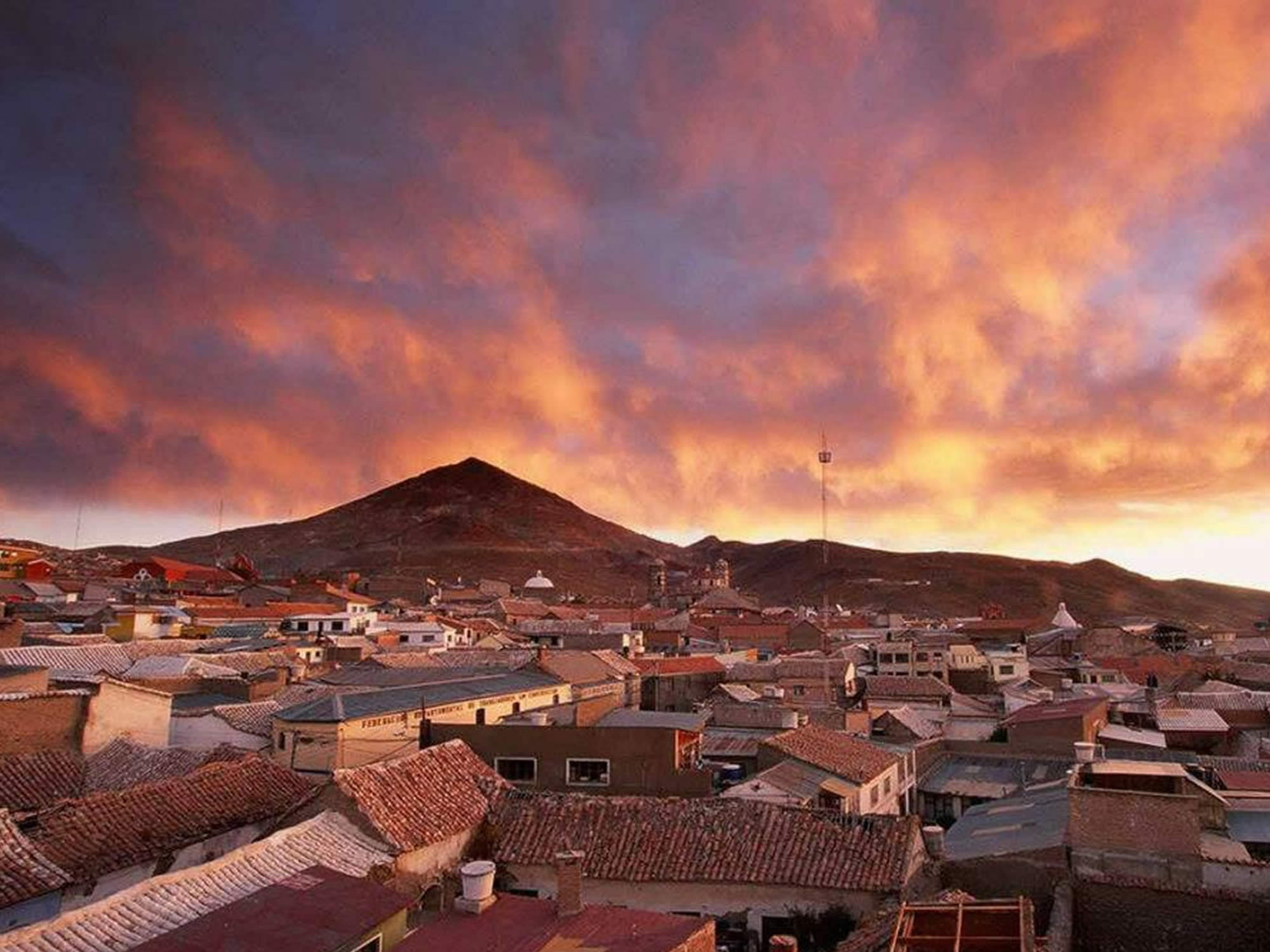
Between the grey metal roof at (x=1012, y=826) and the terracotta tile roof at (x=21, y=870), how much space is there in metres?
14.1

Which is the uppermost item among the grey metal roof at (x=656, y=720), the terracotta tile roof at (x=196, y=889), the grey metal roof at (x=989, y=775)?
the grey metal roof at (x=656, y=720)

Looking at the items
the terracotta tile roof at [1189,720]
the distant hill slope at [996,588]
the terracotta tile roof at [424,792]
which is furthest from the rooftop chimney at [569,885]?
the distant hill slope at [996,588]

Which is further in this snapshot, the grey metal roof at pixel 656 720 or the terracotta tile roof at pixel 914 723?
the terracotta tile roof at pixel 914 723

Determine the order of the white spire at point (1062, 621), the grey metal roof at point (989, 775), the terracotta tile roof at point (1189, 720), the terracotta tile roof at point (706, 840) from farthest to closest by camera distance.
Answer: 1. the white spire at point (1062, 621)
2. the terracotta tile roof at point (1189, 720)
3. the grey metal roof at point (989, 775)
4. the terracotta tile roof at point (706, 840)

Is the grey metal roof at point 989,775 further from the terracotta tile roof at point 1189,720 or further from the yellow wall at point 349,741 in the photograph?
the yellow wall at point 349,741

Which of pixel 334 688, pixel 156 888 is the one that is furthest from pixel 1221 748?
pixel 156 888

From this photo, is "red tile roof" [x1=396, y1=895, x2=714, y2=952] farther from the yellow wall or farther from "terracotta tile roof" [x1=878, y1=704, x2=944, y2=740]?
"terracotta tile roof" [x1=878, y1=704, x2=944, y2=740]

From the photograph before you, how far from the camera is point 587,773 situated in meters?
22.3

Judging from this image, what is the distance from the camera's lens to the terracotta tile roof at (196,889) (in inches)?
387

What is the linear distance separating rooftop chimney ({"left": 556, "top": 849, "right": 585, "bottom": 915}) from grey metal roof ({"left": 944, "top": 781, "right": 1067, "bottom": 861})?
7858mm

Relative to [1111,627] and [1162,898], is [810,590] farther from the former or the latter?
[1162,898]

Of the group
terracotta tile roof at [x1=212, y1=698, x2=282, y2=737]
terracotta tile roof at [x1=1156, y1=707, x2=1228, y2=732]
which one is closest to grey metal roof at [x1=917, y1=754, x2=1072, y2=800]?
terracotta tile roof at [x1=1156, y1=707, x2=1228, y2=732]

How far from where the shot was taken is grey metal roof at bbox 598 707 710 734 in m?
26.8

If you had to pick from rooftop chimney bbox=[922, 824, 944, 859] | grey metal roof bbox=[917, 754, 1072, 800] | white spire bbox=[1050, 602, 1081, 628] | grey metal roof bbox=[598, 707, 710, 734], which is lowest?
grey metal roof bbox=[917, 754, 1072, 800]
